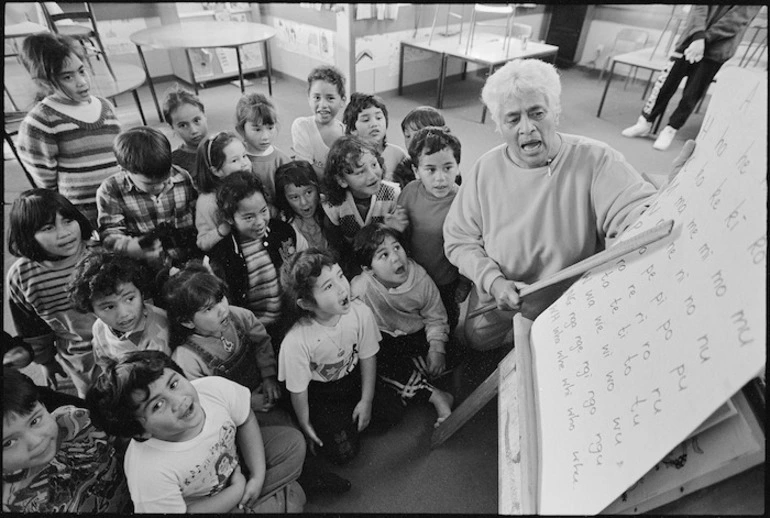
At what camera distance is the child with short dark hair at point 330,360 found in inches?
57.2

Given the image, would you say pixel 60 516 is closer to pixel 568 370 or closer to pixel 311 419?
pixel 311 419

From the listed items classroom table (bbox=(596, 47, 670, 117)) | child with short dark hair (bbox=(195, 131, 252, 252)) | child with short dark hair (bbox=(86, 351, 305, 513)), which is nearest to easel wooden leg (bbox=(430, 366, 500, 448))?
child with short dark hair (bbox=(86, 351, 305, 513))

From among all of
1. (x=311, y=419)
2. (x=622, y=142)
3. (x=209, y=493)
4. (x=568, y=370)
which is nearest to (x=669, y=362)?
(x=568, y=370)

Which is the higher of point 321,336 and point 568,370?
point 568,370

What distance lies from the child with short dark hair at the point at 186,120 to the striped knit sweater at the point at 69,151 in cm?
26

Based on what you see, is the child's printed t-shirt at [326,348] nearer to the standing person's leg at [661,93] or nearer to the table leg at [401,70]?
the standing person's leg at [661,93]

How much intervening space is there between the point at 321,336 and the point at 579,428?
0.94 meters

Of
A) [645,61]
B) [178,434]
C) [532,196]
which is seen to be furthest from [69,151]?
[645,61]

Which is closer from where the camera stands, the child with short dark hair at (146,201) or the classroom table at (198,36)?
the child with short dark hair at (146,201)

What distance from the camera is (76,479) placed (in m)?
1.13

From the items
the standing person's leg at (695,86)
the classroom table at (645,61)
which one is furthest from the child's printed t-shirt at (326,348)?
the classroom table at (645,61)

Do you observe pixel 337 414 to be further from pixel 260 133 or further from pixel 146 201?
pixel 260 133

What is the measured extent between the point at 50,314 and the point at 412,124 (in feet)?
6.04

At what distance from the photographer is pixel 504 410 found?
1113 mm
